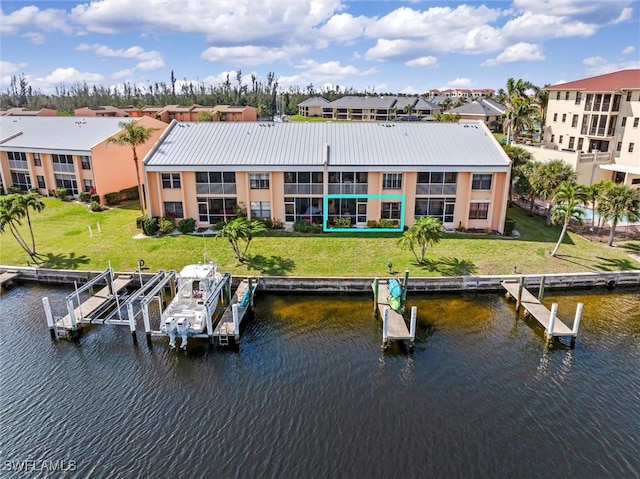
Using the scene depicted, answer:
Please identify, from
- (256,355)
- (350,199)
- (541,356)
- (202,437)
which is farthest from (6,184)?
(541,356)

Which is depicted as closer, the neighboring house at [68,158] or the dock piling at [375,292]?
the dock piling at [375,292]

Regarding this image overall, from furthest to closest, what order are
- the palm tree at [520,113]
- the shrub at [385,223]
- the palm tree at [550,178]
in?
the palm tree at [520,113]
the palm tree at [550,178]
the shrub at [385,223]

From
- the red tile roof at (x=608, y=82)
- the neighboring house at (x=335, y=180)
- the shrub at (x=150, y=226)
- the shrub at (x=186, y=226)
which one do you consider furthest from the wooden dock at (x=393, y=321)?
the red tile roof at (x=608, y=82)

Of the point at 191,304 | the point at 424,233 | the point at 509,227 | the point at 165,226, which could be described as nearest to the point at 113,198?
the point at 165,226

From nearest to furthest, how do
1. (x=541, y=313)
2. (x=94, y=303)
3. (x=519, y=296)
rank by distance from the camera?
(x=541, y=313) → (x=94, y=303) → (x=519, y=296)

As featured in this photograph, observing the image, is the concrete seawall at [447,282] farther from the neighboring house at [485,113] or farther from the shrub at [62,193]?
the neighboring house at [485,113]

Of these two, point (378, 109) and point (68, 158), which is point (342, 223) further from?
point (378, 109)

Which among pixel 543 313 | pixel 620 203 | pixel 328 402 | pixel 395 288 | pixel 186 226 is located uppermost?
pixel 620 203

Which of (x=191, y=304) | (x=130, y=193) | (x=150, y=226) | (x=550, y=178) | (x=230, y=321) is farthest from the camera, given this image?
(x=130, y=193)
